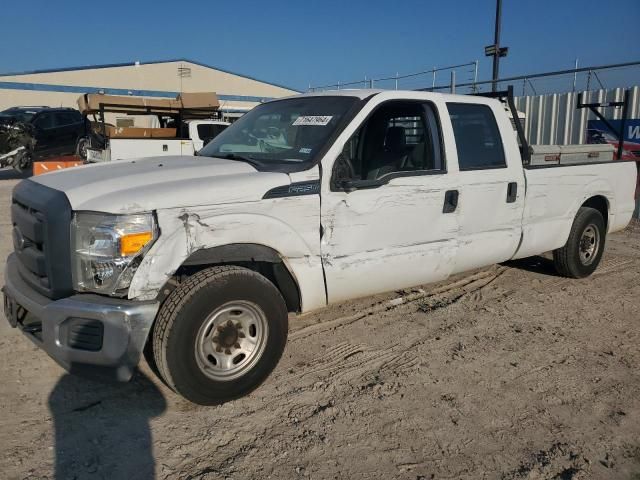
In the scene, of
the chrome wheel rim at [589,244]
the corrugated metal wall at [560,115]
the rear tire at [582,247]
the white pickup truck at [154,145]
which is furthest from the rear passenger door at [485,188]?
the white pickup truck at [154,145]

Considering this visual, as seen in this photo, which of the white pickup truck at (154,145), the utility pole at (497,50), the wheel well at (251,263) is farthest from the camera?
the utility pole at (497,50)

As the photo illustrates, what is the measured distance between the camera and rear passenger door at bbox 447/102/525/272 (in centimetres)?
442

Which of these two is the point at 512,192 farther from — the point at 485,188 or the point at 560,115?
the point at 560,115

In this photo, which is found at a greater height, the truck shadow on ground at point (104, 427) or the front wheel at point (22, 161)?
the front wheel at point (22, 161)

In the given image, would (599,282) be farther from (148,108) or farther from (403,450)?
(148,108)

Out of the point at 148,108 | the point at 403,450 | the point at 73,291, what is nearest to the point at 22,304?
the point at 73,291

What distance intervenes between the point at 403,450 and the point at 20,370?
265cm

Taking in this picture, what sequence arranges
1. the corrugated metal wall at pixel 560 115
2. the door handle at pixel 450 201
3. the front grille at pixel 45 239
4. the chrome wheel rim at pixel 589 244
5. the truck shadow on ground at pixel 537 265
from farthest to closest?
1. the corrugated metal wall at pixel 560 115
2. the truck shadow on ground at pixel 537 265
3. the chrome wheel rim at pixel 589 244
4. the door handle at pixel 450 201
5. the front grille at pixel 45 239

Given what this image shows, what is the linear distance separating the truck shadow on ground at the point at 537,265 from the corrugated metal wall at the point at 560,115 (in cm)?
565

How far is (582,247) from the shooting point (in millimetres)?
5969

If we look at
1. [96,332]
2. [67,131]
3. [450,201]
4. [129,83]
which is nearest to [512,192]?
[450,201]

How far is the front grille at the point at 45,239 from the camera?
2.89m

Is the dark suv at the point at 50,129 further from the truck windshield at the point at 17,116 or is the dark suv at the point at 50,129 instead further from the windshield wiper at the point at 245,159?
the windshield wiper at the point at 245,159

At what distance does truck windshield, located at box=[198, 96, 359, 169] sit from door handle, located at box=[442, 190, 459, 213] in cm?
105
